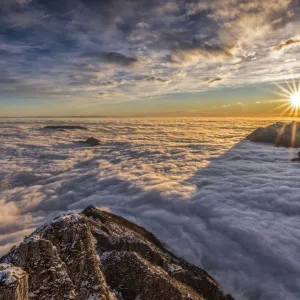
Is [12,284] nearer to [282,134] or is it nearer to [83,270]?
[83,270]

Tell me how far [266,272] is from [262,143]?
9153 centimetres

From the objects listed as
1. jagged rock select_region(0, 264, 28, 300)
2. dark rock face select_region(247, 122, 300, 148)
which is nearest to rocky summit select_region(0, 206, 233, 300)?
jagged rock select_region(0, 264, 28, 300)

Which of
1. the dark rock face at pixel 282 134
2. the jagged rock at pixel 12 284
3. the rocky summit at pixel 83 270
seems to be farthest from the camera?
the dark rock face at pixel 282 134

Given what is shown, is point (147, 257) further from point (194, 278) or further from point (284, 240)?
point (284, 240)

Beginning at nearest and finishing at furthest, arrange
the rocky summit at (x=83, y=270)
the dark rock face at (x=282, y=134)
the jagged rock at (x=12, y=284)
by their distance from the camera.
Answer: the jagged rock at (x=12, y=284), the rocky summit at (x=83, y=270), the dark rock face at (x=282, y=134)

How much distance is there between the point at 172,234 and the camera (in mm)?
29875

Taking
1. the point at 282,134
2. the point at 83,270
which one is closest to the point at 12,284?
the point at 83,270

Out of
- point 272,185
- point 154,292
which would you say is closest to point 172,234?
point 154,292

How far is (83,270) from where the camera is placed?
761 centimetres

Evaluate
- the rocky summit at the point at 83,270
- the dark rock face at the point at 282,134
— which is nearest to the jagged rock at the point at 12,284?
the rocky summit at the point at 83,270

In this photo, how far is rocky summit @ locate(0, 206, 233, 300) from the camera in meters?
6.45

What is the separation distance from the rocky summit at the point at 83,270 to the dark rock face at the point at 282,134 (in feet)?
296

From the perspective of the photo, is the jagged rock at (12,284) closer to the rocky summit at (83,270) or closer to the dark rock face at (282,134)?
the rocky summit at (83,270)

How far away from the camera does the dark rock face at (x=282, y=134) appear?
86.0 m
